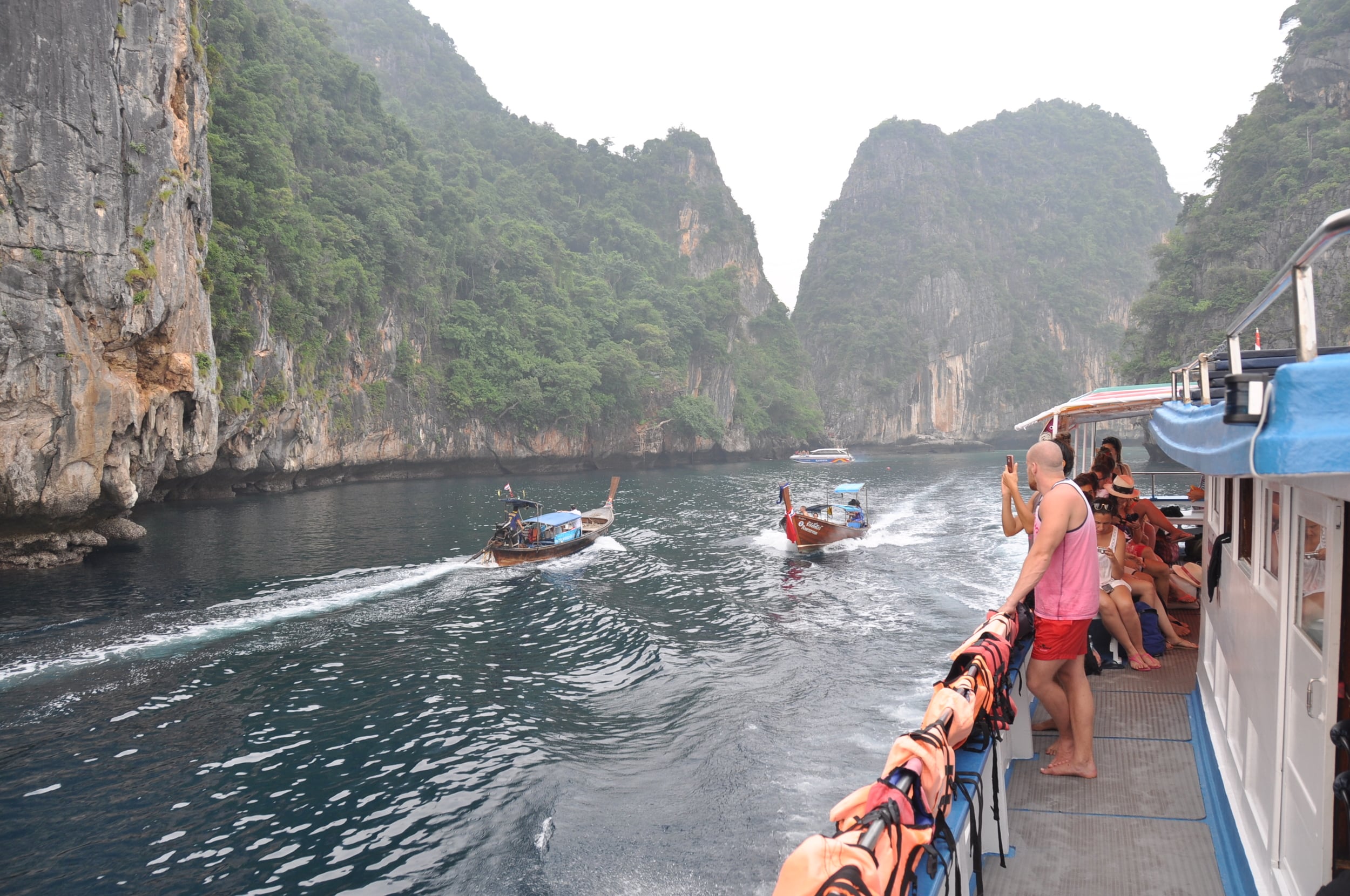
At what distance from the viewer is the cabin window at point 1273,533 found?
275cm

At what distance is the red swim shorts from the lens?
3549 millimetres

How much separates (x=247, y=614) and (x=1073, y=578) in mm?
12825

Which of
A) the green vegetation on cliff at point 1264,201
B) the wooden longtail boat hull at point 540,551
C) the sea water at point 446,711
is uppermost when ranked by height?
the green vegetation on cliff at point 1264,201

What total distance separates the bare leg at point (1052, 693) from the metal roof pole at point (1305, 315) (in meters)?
2.29

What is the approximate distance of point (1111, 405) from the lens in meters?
7.54

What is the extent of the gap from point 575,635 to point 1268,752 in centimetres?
998

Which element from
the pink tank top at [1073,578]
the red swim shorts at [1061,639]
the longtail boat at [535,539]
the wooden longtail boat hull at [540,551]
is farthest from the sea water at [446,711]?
the pink tank top at [1073,578]

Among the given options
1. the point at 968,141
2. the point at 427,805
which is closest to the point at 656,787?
the point at 427,805

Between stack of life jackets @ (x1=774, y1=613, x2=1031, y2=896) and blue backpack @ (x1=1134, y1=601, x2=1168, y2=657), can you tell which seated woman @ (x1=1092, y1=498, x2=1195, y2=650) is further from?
stack of life jackets @ (x1=774, y1=613, x2=1031, y2=896)

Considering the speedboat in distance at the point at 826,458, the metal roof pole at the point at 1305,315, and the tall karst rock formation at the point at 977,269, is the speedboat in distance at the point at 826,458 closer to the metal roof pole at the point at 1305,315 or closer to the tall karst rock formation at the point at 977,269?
the tall karst rock formation at the point at 977,269

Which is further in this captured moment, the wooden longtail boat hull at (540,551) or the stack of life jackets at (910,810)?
the wooden longtail boat hull at (540,551)

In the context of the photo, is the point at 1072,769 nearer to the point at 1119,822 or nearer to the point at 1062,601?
the point at 1119,822

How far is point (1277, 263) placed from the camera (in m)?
34.9

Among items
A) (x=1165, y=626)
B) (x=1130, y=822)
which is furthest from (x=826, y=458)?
(x=1130, y=822)
